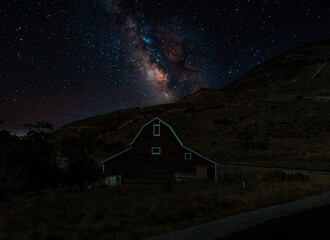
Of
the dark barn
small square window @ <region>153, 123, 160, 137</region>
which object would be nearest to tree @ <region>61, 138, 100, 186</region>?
the dark barn

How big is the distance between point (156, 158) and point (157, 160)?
0.83 ft

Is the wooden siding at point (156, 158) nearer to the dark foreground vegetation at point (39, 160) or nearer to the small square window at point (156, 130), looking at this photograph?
the small square window at point (156, 130)

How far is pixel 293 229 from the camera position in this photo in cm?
854

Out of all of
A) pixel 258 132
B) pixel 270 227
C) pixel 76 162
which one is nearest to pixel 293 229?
pixel 270 227

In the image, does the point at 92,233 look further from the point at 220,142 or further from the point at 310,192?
the point at 220,142

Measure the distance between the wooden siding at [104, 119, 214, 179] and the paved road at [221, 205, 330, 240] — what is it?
73.5ft

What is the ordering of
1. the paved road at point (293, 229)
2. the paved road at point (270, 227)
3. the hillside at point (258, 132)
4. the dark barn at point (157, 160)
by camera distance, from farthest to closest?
the hillside at point (258, 132), the dark barn at point (157, 160), the paved road at point (270, 227), the paved road at point (293, 229)

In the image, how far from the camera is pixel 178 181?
32469 mm

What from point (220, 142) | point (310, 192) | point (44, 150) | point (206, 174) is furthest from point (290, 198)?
point (220, 142)

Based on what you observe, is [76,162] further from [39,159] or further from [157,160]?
[157,160]

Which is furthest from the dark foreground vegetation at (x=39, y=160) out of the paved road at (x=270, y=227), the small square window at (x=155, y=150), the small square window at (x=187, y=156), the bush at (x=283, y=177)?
the paved road at (x=270, y=227)

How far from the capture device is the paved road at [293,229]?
25.9 ft

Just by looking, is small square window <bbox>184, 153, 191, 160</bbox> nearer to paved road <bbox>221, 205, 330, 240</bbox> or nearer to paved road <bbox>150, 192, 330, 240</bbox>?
paved road <bbox>150, 192, 330, 240</bbox>

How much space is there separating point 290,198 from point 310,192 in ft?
7.56
